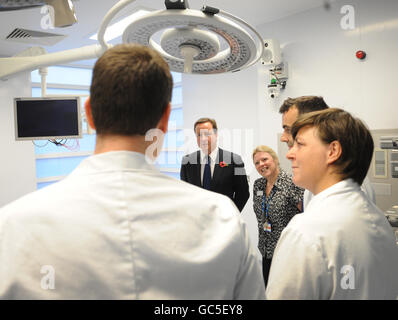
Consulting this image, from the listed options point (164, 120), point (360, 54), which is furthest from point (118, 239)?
point (360, 54)

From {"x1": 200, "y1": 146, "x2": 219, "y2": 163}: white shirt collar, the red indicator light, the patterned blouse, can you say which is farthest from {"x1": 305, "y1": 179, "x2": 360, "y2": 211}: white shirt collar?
the red indicator light

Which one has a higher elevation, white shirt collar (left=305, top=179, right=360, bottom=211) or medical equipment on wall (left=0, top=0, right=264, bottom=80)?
medical equipment on wall (left=0, top=0, right=264, bottom=80)

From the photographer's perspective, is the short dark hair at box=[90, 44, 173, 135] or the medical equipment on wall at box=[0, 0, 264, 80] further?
the medical equipment on wall at box=[0, 0, 264, 80]

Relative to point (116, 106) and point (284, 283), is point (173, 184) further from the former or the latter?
point (284, 283)

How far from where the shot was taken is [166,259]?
60 centimetres

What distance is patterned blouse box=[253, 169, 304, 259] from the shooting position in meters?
2.11

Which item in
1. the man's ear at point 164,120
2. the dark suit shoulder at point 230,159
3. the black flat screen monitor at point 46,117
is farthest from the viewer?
the dark suit shoulder at point 230,159

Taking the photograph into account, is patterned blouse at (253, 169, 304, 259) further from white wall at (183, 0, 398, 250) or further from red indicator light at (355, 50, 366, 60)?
red indicator light at (355, 50, 366, 60)

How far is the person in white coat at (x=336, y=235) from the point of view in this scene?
0.83m

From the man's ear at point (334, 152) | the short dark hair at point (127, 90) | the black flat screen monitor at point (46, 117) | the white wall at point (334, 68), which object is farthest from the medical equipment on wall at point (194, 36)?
the white wall at point (334, 68)

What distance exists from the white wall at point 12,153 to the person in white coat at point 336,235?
411cm

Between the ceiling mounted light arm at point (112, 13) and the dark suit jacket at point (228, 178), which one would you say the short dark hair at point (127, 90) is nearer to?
the ceiling mounted light arm at point (112, 13)
